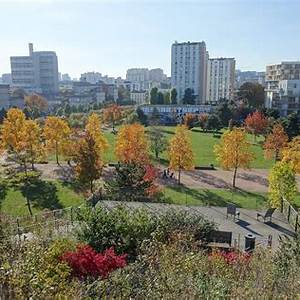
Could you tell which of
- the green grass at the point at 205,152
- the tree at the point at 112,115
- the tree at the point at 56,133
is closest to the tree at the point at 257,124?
the green grass at the point at 205,152

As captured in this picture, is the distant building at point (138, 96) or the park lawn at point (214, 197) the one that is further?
the distant building at point (138, 96)

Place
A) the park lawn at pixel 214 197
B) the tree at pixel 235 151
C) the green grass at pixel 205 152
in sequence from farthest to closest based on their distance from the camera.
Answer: the green grass at pixel 205 152 → the tree at pixel 235 151 → the park lawn at pixel 214 197

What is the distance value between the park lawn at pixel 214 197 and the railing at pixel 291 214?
3744mm

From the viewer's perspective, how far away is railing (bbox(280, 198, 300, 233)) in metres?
17.7

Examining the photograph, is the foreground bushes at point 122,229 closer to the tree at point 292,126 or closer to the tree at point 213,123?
the tree at point 292,126

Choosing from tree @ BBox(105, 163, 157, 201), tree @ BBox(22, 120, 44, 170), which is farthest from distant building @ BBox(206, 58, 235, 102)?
tree @ BBox(105, 163, 157, 201)

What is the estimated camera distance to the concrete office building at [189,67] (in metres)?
106

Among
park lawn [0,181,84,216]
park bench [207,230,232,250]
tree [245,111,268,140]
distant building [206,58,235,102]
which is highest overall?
distant building [206,58,235,102]

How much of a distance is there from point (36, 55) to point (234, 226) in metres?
121

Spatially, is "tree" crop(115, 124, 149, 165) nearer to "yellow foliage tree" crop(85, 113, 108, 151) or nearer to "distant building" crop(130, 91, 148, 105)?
"yellow foliage tree" crop(85, 113, 108, 151)

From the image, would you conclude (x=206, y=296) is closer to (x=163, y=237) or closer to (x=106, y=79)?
(x=163, y=237)

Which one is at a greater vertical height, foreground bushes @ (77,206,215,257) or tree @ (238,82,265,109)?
tree @ (238,82,265,109)

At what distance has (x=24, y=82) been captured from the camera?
127688 mm

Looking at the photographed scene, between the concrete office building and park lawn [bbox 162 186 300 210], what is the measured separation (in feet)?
256
